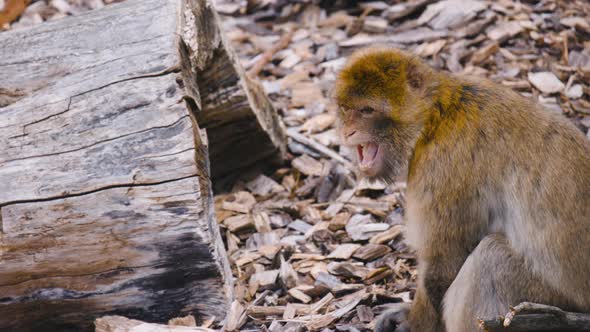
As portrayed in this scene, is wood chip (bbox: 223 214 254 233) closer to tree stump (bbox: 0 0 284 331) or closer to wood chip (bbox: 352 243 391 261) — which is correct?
wood chip (bbox: 352 243 391 261)

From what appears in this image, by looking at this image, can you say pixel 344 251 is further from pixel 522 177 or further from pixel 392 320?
pixel 522 177

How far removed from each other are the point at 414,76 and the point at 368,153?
1.87ft

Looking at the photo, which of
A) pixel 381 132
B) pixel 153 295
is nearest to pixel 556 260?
pixel 381 132

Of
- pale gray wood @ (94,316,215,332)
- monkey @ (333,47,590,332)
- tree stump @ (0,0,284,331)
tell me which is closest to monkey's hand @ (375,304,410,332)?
monkey @ (333,47,590,332)

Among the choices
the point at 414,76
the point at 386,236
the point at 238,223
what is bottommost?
the point at 386,236

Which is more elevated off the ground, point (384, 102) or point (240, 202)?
point (384, 102)

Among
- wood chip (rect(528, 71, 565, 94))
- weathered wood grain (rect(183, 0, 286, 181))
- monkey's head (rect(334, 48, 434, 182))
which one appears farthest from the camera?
wood chip (rect(528, 71, 565, 94))

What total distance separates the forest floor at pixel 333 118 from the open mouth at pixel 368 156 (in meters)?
0.53

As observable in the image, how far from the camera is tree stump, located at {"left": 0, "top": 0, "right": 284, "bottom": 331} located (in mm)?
4793

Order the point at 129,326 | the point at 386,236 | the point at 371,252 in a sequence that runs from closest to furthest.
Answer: the point at 129,326, the point at 371,252, the point at 386,236

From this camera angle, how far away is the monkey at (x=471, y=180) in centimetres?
424

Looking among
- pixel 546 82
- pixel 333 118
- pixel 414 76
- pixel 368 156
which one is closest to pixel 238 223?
pixel 333 118

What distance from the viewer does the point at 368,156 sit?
4910 millimetres

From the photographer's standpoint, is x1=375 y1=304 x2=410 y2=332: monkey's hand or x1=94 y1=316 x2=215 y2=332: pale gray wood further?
x1=375 y1=304 x2=410 y2=332: monkey's hand
